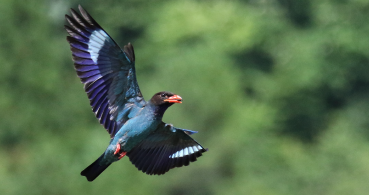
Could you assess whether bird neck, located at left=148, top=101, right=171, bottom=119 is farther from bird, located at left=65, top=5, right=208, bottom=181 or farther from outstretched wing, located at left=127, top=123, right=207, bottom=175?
outstretched wing, located at left=127, top=123, right=207, bottom=175

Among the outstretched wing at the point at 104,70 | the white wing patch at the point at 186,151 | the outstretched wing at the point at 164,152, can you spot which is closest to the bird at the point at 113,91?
the outstretched wing at the point at 104,70

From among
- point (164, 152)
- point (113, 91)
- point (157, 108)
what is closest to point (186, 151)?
point (164, 152)

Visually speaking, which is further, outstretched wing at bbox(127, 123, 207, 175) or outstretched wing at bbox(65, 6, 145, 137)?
outstretched wing at bbox(127, 123, 207, 175)

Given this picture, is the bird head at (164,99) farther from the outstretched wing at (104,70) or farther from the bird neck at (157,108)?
the outstretched wing at (104,70)

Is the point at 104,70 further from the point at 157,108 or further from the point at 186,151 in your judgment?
the point at 186,151

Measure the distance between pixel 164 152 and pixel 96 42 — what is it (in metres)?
1.78

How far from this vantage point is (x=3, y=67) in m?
32.5

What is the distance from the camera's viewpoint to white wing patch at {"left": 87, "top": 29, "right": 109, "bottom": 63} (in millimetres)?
8797

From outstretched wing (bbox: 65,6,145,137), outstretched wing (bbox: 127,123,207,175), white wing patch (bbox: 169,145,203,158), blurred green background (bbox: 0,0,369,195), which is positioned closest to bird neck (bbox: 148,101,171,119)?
outstretched wing (bbox: 65,6,145,137)

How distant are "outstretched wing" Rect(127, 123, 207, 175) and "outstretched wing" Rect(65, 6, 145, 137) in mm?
726

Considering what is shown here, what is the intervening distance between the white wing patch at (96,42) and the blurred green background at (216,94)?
1389cm

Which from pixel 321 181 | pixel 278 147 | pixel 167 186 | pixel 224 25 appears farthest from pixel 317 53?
pixel 167 186

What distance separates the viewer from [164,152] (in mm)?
9664

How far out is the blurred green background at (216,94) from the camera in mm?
26906
